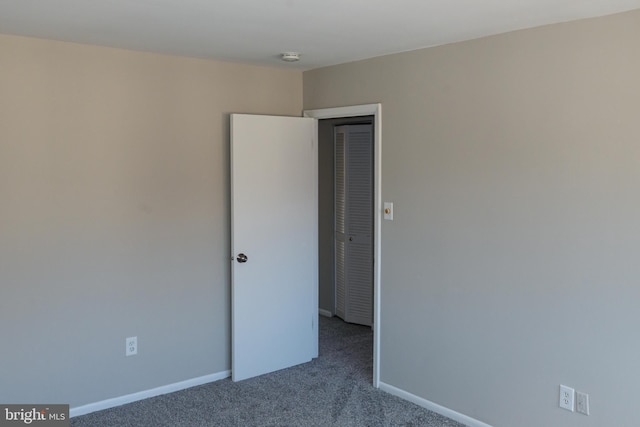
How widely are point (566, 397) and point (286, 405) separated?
67.9 inches

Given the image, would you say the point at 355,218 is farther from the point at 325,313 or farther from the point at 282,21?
the point at 282,21

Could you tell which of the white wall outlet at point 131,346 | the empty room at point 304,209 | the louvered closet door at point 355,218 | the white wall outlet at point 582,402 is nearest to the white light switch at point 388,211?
the empty room at point 304,209

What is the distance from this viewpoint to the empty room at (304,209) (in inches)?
108

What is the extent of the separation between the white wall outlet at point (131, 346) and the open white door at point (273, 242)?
0.69 meters

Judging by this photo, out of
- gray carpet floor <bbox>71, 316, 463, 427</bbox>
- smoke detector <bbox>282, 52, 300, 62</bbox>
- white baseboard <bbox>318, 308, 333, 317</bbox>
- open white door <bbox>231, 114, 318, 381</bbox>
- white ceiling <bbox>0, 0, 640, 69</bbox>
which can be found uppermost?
smoke detector <bbox>282, 52, 300, 62</bbox>

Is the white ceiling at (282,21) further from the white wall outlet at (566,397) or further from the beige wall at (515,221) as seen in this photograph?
the white wall outlet at (566,397)

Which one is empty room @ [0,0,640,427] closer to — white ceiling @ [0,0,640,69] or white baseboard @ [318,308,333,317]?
white ceiling @ [0,0,640,69]


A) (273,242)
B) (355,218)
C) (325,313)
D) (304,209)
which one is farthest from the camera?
(325,313)

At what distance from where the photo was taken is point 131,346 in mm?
3734

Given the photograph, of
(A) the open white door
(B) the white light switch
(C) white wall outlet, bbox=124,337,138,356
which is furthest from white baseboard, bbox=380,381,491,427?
(C) white wall outlet, bbox=124,337,138,356

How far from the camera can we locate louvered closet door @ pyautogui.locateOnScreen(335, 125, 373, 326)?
5.28m

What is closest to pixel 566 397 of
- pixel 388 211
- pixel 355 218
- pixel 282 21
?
pixel 388 211

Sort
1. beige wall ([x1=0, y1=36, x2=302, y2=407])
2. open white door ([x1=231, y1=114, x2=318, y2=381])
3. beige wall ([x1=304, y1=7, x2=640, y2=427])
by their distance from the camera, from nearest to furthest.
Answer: beige wall ([x1=304, y1=7, x2=640, y2=427]) → beige wall ([x1=0, y1=36, x2=302, y2=407]) → open white door ([x1=231, y1=114, x2=318, y2=381])

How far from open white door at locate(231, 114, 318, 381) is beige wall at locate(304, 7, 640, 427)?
730 millimetres
